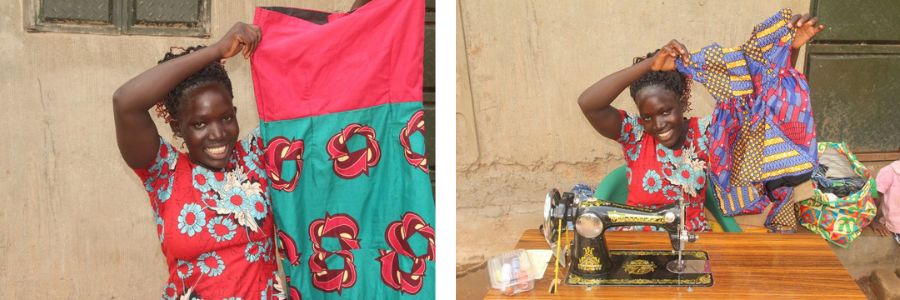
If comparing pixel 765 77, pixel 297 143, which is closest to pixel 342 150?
pixel 297 143

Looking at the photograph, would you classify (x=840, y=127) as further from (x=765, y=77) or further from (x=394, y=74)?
(x=394, y=74)

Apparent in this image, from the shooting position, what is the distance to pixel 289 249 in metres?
2.17

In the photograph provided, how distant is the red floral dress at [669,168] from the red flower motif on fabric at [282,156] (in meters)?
0.85

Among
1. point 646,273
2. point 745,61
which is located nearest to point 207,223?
point 646,273

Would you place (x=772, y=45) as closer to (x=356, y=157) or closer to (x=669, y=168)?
(x=669, y=168)

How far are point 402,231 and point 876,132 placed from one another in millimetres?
1610

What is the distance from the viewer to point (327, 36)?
2062 mm

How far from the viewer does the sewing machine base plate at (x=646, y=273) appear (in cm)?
175

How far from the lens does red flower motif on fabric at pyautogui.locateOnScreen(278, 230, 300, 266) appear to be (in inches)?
84.7

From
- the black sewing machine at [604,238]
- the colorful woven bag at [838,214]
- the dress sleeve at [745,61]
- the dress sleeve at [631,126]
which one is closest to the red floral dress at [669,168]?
the dress sleeve at [631,126]

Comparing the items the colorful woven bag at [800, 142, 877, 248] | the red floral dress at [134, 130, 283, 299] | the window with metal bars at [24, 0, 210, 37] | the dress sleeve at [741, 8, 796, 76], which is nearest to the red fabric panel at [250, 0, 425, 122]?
the red floral dress at [134, 130, 283, 299]

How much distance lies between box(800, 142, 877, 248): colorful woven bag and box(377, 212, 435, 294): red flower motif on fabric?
106 cm

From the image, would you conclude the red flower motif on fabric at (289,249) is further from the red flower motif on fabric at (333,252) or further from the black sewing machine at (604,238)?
the black sewing machine at (604,238)

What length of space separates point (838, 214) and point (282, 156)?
154 cm
